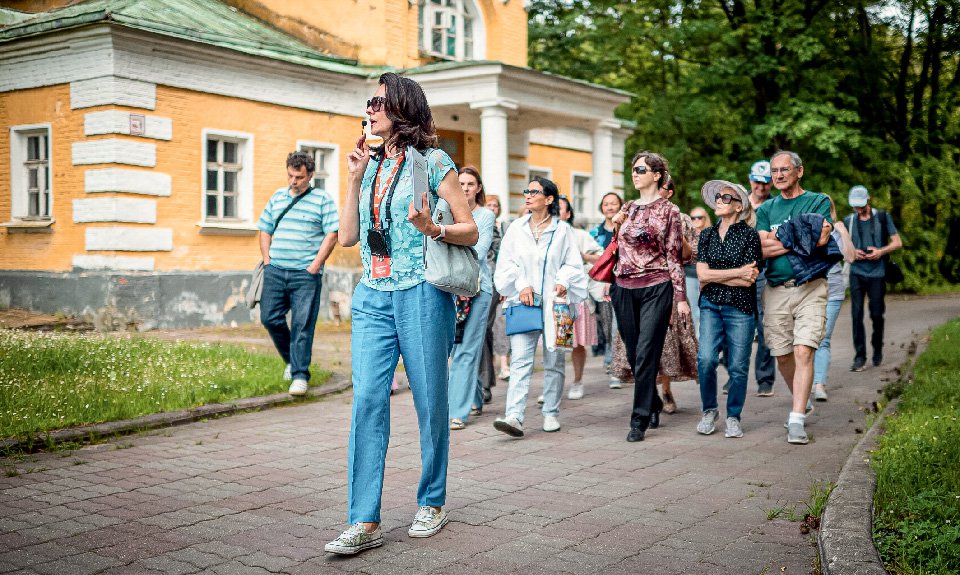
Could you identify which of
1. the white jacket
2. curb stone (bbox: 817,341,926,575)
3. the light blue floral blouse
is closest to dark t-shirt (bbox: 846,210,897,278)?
the white jacket

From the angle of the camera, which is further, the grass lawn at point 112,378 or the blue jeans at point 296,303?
the blue jeans at point 296,303

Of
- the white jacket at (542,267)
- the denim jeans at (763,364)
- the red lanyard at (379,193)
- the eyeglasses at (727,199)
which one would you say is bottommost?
the denim jeans at (763,364)

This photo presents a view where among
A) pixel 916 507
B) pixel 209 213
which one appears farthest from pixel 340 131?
pixel 916 507

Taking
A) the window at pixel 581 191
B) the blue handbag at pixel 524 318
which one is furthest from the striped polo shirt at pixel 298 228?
the window at pixel 581 191

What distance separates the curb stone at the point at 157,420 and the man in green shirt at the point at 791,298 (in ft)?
14.0

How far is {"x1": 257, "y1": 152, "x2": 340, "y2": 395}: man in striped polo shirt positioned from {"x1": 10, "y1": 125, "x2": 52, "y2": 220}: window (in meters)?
8.98

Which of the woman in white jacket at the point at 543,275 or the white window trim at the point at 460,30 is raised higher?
the white window trim at the point at 460,30

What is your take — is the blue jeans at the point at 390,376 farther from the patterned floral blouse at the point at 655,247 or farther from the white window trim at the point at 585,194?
the white window trim at the point at 585,194

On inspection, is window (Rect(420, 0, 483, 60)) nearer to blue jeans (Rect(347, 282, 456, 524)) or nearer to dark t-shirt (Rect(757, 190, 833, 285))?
dark t-shirt (Rect(757, 190, 833, 285))

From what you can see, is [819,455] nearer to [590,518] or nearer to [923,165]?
[590,518]

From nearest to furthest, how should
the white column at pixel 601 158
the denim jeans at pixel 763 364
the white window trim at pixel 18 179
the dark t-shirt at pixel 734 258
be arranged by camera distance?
1. the dark t-shirt at pixel 734 258
2. the denim jeans at pixel 763 364
3. the white window trim at pixel 18 179
4. the white column at pixel 601 158

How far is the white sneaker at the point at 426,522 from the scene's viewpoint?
5.13 meters

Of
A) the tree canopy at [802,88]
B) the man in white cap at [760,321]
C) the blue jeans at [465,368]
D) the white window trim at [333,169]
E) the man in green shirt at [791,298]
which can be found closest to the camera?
the man in green shirt at [791,298]

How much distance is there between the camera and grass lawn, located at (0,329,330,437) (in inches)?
318
